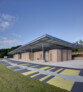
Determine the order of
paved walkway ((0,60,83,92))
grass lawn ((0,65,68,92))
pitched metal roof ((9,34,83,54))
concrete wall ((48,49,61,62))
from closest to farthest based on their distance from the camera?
1. grass lawn ((0,65,68,92))
2. paved walkway ((0,60,83,92))
3. pitched metal roof ((9,34,83,54))
4. concrete wall ((48,49,61,62))

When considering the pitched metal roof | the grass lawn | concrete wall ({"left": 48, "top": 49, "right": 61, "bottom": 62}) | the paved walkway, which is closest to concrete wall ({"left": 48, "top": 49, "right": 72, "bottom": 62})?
concrete wall ({"left": 48, "top": 49, "right": 61, "bottom": 62})

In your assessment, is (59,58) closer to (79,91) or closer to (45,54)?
(45,54)

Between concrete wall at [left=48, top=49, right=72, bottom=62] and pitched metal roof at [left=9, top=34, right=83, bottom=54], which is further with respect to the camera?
concrete wall at [left=48, top=49, right=72, bottom=62]

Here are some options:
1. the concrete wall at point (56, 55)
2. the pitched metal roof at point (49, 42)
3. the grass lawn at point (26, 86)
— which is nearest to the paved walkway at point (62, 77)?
the grass lawn at point (26, 86)

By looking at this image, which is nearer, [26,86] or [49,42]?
[26,86]

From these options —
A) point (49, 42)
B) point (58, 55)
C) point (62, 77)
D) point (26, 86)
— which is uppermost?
point (49, 42)

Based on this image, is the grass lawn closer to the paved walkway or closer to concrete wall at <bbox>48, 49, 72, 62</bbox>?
the paved walkway

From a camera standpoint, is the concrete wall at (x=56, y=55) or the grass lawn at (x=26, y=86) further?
the concrete wall at (x=56, y=55)

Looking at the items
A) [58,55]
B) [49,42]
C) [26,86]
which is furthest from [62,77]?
[58,55]

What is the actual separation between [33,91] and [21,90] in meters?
0.68

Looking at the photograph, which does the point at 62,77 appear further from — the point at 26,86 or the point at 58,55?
the point at 58,55

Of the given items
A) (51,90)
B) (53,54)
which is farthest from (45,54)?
(51,90)

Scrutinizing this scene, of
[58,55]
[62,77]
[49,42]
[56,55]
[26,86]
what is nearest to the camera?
[26,86]

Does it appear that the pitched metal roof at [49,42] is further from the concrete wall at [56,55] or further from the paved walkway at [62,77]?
the paved walkway at [62,77]
